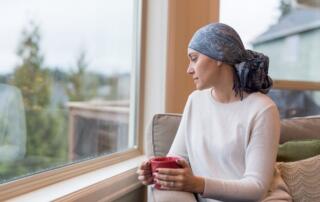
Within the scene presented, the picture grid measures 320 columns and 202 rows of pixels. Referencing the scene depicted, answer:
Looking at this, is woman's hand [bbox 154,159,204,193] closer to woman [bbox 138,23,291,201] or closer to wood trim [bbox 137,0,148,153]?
woman [bbox 138,23,291,201]

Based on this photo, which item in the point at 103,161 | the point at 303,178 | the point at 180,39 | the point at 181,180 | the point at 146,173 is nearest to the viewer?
the point at 181,180

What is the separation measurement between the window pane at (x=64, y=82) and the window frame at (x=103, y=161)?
1cm

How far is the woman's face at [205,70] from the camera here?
1595 millimetres

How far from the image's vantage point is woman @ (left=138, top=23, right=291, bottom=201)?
4.71 ft

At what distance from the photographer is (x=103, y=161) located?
207 cm

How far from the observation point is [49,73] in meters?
1.70

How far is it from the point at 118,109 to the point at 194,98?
67 centimetres

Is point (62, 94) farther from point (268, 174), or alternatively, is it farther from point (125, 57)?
point (268, 174)

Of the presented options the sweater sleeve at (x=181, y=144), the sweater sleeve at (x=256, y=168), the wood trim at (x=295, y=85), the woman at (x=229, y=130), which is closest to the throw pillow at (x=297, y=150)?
the woman at (x=229, y=130)

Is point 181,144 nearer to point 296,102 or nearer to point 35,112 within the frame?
point 35,112

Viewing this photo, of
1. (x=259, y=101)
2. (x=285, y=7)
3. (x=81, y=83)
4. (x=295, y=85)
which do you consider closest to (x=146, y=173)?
(x=259, y=101)

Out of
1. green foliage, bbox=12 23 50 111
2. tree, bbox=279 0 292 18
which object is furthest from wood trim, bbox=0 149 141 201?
tree, bbox=279 0 292 18

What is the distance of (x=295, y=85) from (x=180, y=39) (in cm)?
96

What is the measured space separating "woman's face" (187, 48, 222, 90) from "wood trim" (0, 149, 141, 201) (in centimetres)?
68
